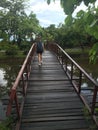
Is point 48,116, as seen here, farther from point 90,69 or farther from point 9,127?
point 90,69

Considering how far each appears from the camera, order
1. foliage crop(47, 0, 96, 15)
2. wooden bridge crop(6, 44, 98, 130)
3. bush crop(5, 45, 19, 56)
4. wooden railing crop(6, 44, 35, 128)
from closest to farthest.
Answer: foliage crop(47, 0, 96, 15) → wooden railing crop(6, 44, 35, 128) → wooden bridge crop(6, 44, 98, 130) → bush crop(5, 45, 19, 56)

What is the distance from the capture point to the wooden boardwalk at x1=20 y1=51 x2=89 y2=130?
21.6 ft

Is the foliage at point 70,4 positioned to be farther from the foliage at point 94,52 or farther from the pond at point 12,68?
the pond at point 12,68

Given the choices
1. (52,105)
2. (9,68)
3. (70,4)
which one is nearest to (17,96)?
(52,105)

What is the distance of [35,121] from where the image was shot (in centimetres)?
674

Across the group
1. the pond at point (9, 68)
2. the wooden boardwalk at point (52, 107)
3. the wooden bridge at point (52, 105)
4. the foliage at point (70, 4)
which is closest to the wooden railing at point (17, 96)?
the wooden bridge at point (52, 105)

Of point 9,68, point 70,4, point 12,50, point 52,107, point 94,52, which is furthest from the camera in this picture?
point 12,50

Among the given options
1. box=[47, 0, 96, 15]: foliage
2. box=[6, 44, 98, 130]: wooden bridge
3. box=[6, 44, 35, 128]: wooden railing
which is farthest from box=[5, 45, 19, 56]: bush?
box=[47, 0, 96, 15]: foliage

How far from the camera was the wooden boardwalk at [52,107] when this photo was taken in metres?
6.58

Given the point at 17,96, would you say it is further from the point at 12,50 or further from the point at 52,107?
the point at 12,50

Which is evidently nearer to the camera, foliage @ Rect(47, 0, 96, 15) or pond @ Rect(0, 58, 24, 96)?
foliage @ Rect(47, 0, 96, 15)

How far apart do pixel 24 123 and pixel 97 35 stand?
4.74m

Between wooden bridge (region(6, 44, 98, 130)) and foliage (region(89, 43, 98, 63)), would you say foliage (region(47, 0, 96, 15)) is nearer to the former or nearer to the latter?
foliage (region(89, 43, 98, 63))

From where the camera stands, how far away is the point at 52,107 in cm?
782
